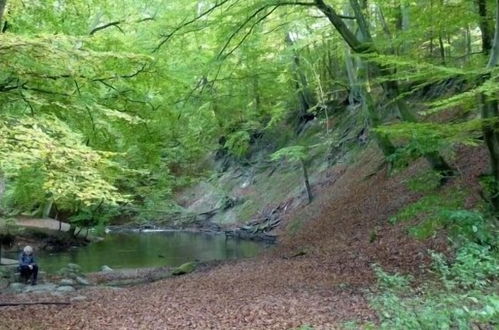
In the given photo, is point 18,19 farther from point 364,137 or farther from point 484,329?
point 364,137

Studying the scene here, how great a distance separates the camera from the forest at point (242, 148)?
736 cm

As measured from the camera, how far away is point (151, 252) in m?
23.4

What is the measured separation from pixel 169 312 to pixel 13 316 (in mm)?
2693

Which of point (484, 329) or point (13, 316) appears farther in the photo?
point (13, 316)

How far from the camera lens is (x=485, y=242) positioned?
7.39m

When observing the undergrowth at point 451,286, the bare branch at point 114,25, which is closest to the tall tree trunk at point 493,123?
the undergrowth at point 451,286

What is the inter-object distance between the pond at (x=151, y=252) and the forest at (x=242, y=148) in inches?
7.0

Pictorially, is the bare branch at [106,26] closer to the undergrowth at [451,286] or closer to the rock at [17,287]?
the rock at [17,287]

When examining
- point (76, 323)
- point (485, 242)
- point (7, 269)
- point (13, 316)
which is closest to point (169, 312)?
point (76, 323)

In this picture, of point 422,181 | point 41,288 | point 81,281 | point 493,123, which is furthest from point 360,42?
point 41,288

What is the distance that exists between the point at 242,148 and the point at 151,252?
768 centimetres

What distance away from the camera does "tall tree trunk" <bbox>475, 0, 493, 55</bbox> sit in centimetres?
902

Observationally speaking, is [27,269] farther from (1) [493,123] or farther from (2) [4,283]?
(1) [493,123]

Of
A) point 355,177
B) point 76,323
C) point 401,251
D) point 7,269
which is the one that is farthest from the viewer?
point 355,177
